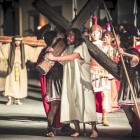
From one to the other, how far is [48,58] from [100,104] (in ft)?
8.05

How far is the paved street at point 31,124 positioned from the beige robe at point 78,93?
0.40 metres

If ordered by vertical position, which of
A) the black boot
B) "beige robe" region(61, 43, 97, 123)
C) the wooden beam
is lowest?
the black boot

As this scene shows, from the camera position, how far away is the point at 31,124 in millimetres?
9695

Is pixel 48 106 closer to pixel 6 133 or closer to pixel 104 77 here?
pixel 6 133

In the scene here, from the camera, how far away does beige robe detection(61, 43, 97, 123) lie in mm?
7918

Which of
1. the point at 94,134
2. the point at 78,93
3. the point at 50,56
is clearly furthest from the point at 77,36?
the point at 94,134

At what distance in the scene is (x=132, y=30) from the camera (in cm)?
823

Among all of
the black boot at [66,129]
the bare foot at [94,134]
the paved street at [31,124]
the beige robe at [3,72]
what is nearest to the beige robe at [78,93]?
the bare foot at [94,134]

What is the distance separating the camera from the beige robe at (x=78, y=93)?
7918 millimetres

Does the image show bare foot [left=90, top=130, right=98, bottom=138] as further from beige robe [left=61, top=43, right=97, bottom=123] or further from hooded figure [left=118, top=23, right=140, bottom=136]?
hooded figure [left=118, top=23, right=140, bottom=136]

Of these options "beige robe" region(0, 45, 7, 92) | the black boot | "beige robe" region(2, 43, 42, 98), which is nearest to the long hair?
the black boot

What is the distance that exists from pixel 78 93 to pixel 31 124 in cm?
208

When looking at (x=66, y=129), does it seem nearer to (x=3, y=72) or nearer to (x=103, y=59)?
(x=103, y=59)

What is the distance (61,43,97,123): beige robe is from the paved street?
40 centimetres
